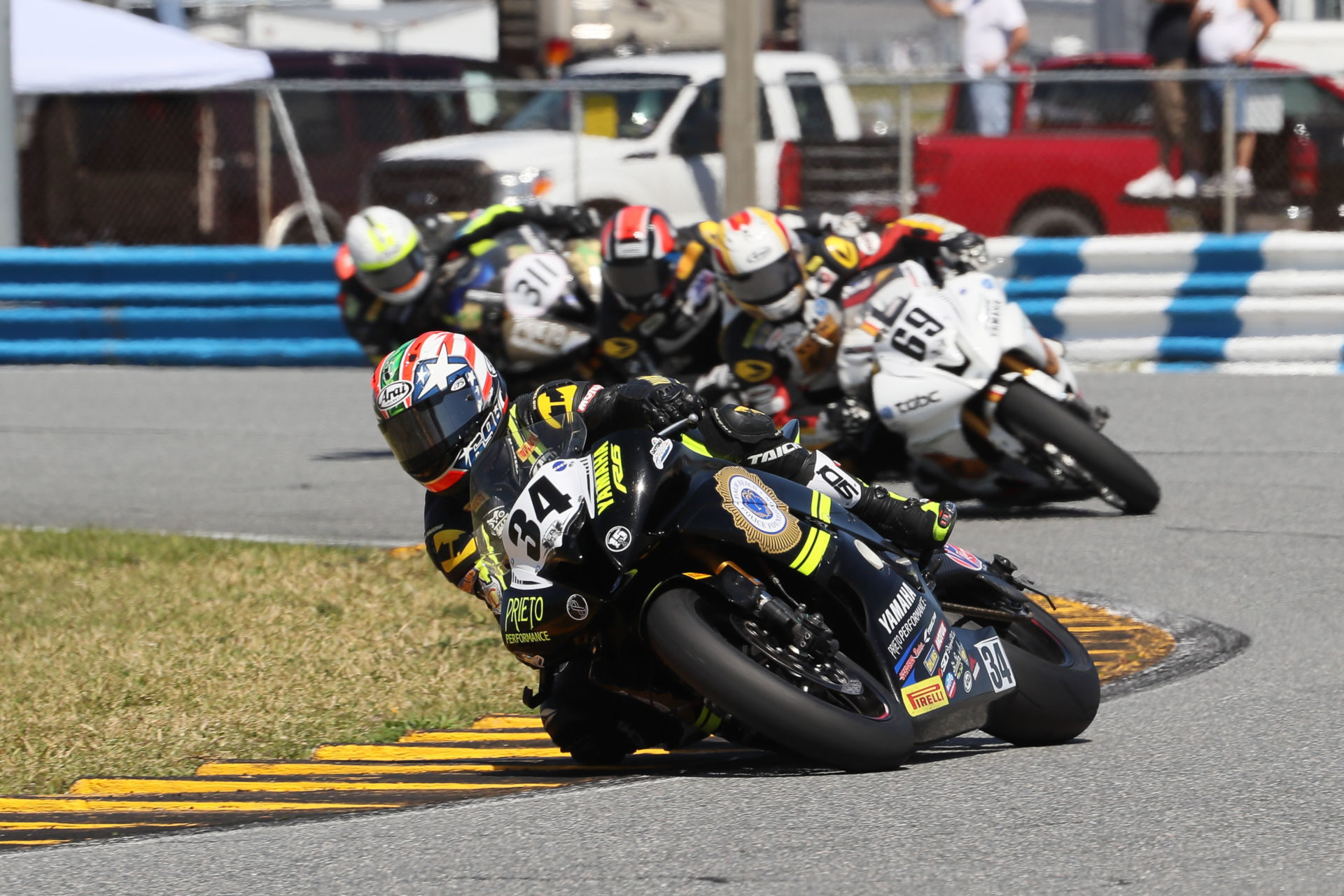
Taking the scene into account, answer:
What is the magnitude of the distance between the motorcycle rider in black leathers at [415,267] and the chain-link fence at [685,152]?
4.62 m

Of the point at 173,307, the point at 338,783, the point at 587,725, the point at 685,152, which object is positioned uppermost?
the point at 685,152

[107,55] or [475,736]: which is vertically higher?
[107,55]

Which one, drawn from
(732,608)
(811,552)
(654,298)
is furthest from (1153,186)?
(732,608)

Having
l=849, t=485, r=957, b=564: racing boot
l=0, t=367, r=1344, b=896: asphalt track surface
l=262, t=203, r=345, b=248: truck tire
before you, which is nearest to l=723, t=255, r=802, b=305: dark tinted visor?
l=0, t=367, r=1344, b=896: asphalt track surface

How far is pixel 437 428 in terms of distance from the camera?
17.1ft

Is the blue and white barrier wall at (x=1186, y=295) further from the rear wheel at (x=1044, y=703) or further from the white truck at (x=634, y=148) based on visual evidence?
the rear wheel at (x=1044, y=703)

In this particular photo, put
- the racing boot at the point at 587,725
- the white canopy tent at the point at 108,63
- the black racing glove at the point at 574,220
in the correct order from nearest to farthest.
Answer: the racing boot at the point at 587,725
the black racing glove at the point at 574,220
the white canopy tent at the point at 108,63

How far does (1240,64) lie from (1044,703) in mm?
10583

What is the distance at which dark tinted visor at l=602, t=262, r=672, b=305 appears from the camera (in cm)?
971

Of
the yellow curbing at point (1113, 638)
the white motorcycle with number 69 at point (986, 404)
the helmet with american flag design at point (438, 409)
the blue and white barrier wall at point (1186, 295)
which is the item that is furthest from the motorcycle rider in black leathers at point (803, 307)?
the blue and white barrier wall at point (1186, 295)

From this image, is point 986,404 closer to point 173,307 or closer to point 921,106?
point 173,307

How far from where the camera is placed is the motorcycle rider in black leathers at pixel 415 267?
10.6m

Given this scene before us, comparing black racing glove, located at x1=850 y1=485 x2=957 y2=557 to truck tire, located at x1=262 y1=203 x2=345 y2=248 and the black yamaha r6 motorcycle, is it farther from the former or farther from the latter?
truck tire, located at x1=262 y1=203 x2=345 y2=248

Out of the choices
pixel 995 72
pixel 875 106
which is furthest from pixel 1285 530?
pixel 875 106
